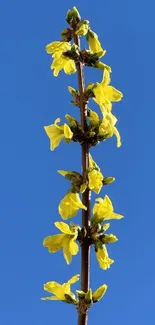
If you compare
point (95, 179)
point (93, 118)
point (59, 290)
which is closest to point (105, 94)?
point (93, 118)

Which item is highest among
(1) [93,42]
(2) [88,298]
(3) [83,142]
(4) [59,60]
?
(1) [93,42]

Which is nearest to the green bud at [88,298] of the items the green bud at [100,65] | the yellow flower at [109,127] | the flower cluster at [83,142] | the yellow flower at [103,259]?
the flower cluster at [83,142]

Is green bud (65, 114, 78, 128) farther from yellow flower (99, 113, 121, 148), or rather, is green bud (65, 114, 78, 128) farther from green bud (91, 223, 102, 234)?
green bud (91, 223, 102, 234)

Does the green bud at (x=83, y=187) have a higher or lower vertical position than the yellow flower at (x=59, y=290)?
higher

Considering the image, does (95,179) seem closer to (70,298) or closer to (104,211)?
(104,211)

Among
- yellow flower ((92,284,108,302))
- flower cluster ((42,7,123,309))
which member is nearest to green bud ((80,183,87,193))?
flower cluster ((42,7,123,309))

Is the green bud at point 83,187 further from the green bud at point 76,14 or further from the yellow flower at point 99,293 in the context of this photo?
the green bud at point 76,14
